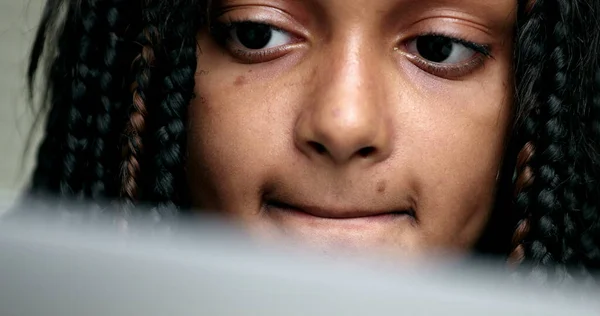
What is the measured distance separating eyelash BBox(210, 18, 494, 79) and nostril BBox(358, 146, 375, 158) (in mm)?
168

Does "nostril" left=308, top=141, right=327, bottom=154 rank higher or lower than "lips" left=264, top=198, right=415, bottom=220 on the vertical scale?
higher

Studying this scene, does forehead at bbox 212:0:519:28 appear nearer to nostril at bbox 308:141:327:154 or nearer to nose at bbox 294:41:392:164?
nose at bbox 294:41:392:164

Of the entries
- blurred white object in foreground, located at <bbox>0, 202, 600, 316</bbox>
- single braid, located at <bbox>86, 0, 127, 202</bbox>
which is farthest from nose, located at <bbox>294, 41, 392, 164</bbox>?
blurred white object in foreground, located at <bbox>0, 202, 600, 316</bbox>

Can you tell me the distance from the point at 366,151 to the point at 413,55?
0.18 meters

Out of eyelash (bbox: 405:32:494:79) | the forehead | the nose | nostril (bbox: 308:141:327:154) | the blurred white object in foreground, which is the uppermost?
the forehead

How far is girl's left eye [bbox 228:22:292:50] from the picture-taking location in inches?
46.3

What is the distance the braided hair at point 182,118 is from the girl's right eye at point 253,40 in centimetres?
5

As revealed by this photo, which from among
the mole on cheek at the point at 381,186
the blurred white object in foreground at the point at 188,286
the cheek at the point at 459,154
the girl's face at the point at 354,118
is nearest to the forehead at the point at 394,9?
the girl's face at the point at 354,118

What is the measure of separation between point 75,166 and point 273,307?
1058 millimetres

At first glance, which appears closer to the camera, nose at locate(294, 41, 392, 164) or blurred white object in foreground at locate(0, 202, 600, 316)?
blurred white object in foreground at locate(0, 202, 600, 316)

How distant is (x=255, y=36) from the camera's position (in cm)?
118

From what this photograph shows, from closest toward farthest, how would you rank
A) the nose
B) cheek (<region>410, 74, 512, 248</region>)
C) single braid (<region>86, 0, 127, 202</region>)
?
the nose < cheek (<region>410, 74, 512, 248</region>) < single braid (<region>86, 0, 127, 202</region>)

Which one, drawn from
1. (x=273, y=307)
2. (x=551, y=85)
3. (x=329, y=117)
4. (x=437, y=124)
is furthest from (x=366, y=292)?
(x=551, y=85)

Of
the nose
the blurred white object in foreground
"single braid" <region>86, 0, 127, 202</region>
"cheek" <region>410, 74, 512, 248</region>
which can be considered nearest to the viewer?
the blurred white object in foreground
